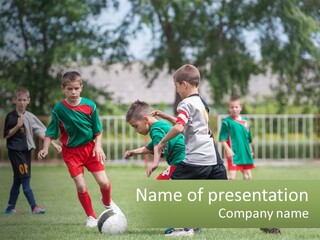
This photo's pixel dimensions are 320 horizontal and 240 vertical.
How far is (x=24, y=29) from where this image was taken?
80.0 feet

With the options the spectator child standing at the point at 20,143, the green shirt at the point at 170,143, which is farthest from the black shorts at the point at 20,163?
the green shirt at the point at 170,143

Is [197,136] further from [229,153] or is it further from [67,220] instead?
[229,153]

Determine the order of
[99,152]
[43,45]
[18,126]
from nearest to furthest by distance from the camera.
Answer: [99,152]
[18,126]
[43,45]

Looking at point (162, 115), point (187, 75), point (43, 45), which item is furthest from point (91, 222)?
point (43, 45)

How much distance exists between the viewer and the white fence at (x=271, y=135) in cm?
2223

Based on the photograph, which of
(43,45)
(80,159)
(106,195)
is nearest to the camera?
(80,159)

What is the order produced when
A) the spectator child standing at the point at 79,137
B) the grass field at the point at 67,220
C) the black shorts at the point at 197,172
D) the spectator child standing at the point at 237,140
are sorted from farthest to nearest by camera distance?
the spectator child standing at the point at 237,140 → the spectator child standing at the point at 79,137 → the grass field at the point at 67,220 → the black shorts at the point at 197,172

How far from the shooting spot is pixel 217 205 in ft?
19.9

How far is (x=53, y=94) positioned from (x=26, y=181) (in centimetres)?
1401

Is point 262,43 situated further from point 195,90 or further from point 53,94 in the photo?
point 195,90

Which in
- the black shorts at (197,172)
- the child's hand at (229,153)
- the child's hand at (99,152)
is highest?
the child's hand at (99,152)

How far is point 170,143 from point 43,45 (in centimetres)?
1767

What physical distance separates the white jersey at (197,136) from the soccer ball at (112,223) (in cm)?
90

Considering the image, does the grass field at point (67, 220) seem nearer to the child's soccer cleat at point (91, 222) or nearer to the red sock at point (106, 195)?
the child's soccer cleat at point (91, 222)
